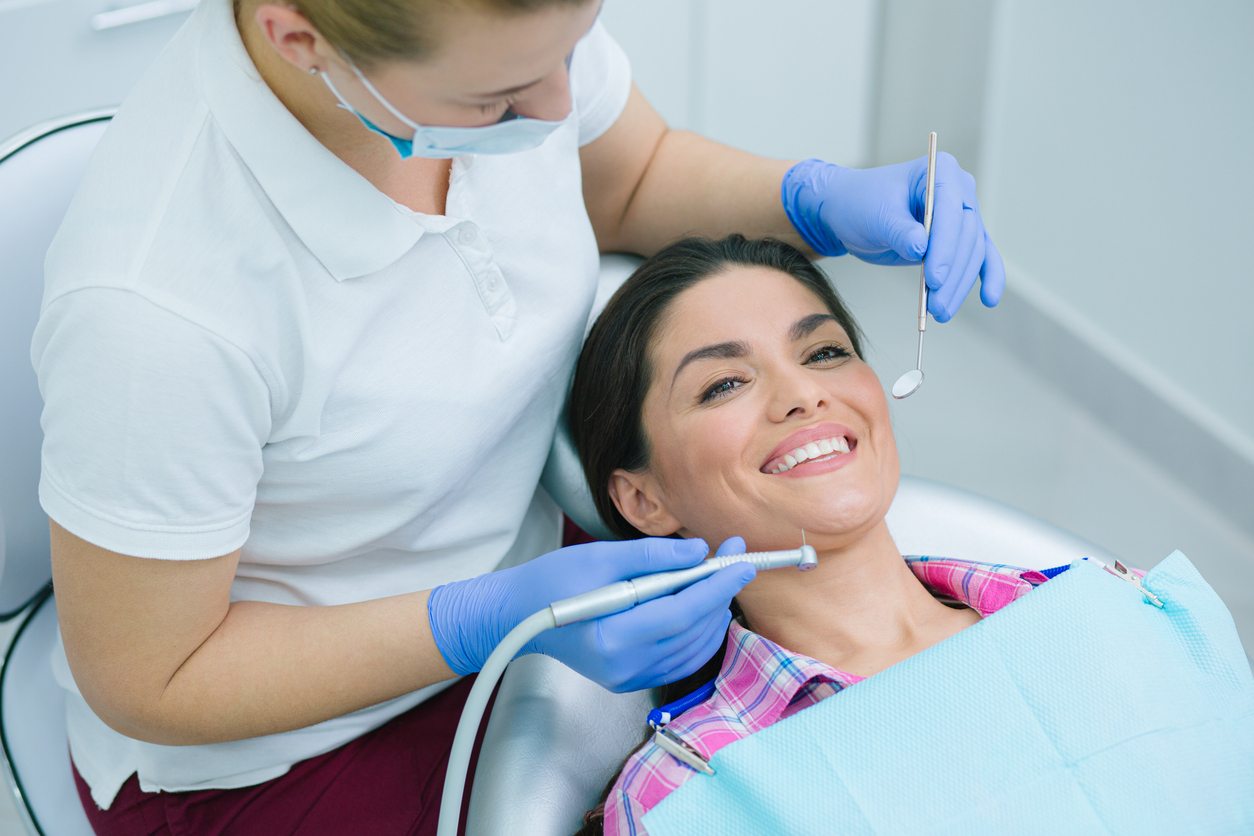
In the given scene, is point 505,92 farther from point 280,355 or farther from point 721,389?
point 721,389

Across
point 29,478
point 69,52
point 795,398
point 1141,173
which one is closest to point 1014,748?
point 795,398

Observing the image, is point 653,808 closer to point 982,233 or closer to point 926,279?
point 926,279

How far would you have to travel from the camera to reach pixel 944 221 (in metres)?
1.29

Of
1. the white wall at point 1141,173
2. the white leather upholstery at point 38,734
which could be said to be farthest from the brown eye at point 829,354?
the white wall at point 1141,173

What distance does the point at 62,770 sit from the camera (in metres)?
1.31

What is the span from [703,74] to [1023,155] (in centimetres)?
91

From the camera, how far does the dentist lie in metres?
0.87

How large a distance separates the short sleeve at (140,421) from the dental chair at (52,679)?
0.98 ft

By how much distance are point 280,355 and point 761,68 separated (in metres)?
2.20

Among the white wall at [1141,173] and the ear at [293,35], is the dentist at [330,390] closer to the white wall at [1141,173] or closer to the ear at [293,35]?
the ear at [293,35]

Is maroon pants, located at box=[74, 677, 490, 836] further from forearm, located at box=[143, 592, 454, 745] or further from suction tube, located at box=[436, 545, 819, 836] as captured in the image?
suction tube, located at box=[436, 545, 819, 836]

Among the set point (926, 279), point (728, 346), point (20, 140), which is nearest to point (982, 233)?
point (926, 279)

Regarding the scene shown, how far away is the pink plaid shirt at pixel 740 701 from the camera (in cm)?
108

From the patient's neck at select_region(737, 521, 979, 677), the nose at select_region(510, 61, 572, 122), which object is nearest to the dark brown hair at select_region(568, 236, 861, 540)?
the patient's neck at select_region(737, 521, 979, 677)
